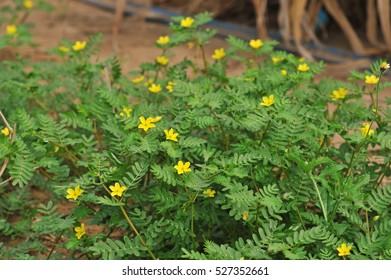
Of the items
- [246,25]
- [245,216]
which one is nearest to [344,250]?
[245,216]

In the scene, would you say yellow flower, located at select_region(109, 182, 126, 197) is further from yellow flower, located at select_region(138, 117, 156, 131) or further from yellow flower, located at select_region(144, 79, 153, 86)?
yellow flower, located at select_region(144, 79, 153, 86)

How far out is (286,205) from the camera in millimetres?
2551

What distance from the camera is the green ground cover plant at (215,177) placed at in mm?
2455

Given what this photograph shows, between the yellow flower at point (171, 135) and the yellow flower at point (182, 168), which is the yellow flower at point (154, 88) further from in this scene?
the yellow flower at point (182, 168)

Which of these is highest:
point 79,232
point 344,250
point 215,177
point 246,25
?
point 215,177

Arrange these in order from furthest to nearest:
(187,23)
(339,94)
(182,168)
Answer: (187,23) < (339,94) < (182,168)

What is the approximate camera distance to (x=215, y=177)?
2.46m

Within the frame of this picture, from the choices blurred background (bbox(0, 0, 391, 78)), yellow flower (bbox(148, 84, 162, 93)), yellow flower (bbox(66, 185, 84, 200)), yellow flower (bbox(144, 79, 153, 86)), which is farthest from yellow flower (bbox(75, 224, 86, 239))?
blurred background (bbox(0, 0, 391, 78))

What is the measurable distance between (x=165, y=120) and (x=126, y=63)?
1.99 m

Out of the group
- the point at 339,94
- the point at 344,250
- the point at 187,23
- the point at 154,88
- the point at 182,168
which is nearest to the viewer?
the point at 344,250

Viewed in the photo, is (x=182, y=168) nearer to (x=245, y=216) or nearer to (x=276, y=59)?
(x=245, y=216)

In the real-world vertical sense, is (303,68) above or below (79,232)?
above

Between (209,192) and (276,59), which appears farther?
(276,59)

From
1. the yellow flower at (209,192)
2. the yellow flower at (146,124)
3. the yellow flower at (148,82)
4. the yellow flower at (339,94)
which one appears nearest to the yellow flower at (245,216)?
the yellow flower at (209,192)
